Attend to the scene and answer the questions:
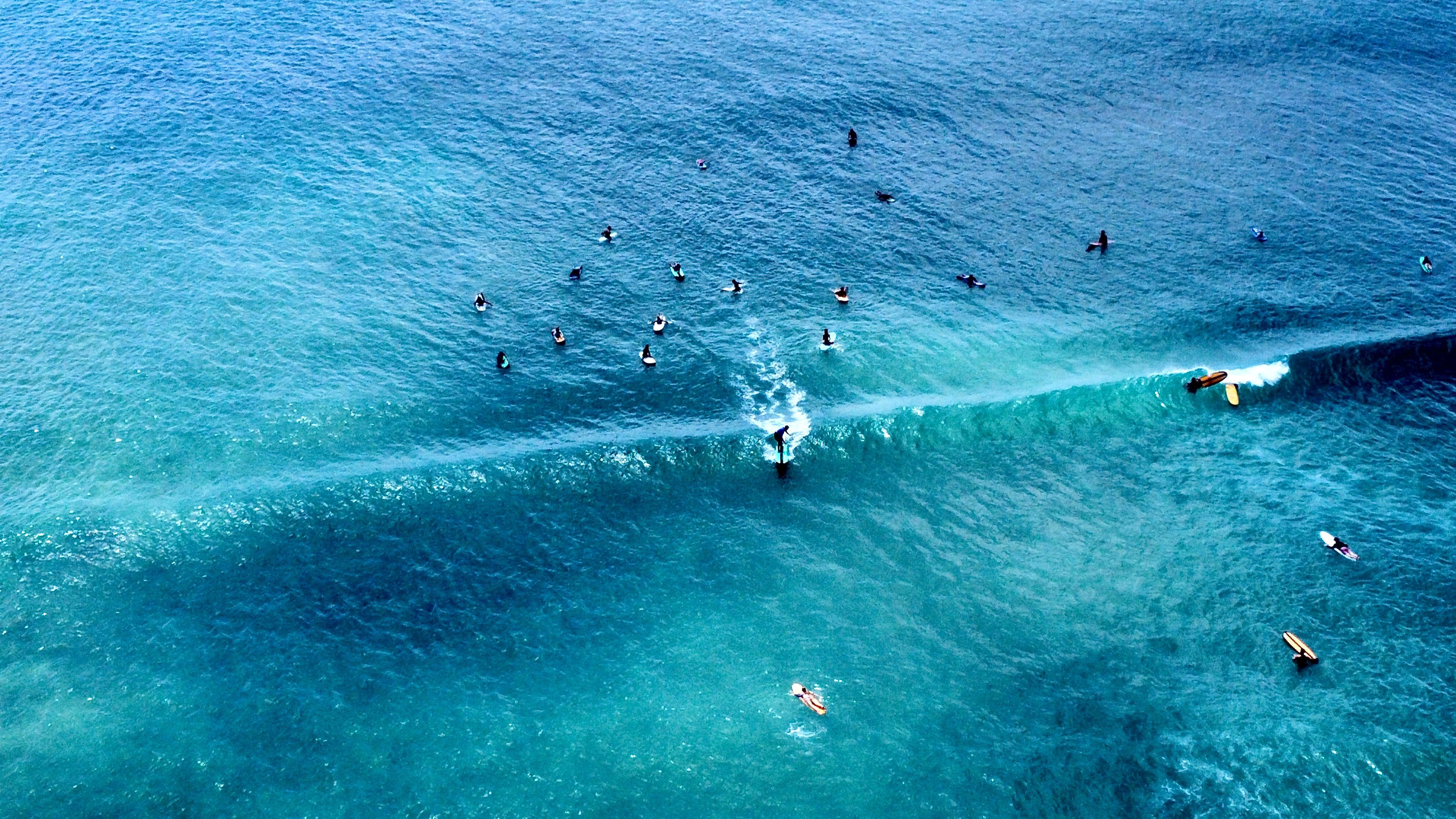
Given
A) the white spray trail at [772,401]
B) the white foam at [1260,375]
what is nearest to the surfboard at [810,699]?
the white spray trail at [772,401]

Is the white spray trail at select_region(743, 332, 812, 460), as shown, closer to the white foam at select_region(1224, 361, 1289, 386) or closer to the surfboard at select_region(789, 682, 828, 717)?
the surfboard at select_region(789, 682, 828, 717)

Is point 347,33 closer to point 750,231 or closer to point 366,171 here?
point 366,171

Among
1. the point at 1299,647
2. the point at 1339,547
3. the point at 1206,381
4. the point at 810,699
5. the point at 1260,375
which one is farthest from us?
the point at 1260,375

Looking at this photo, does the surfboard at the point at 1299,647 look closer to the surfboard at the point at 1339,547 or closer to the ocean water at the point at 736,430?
the ocean water at the point at 736,430

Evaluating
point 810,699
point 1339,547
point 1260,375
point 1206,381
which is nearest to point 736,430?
point 810,699

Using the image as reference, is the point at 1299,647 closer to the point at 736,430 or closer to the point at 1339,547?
the point at 1339,547

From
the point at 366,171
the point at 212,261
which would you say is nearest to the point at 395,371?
the point at 212,261
